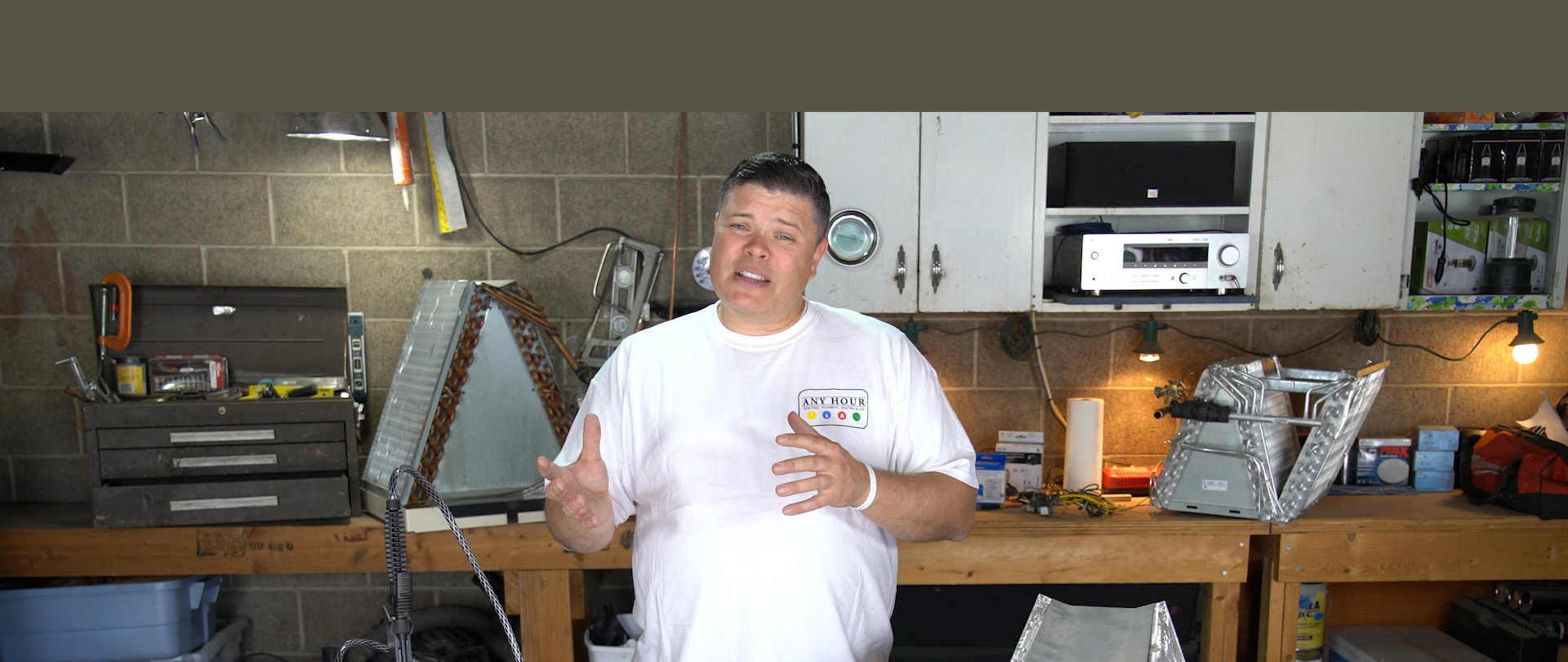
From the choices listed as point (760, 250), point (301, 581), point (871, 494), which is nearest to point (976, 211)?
point (760, 250)

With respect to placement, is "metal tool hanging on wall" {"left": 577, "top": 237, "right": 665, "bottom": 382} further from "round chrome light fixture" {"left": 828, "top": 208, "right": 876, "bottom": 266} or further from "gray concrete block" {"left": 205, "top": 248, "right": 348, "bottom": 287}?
"gray concrete block" {"left": 205, "top": 248, "right": 348, "bottom": 287}

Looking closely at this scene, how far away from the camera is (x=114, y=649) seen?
2.48 m

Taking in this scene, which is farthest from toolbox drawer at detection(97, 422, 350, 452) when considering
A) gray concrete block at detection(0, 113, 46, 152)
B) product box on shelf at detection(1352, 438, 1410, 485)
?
product box on shelf at detection(1352, 438, 1410, 485)

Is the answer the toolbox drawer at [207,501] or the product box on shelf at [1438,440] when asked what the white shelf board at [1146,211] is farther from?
the toolbox drawer at [207,501]

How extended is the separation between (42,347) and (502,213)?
1.54 metres

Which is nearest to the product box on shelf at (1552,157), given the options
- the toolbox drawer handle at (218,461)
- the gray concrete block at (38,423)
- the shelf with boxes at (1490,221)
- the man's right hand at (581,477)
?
the shelf with boxes at (1490,221)

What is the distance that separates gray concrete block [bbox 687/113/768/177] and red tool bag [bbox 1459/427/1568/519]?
7.93 feet

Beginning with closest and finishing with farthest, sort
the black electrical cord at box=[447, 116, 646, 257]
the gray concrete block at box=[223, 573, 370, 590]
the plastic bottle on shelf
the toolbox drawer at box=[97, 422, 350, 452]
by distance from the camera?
1. the toolbox drawer at box=[97, 422, 350, 452]
2. the plastic bottle on shelf
3. the black electrical cord at box=[447, 116, 646, 257]
4. the gray concrete block at box=[223, 573, 370, 590]

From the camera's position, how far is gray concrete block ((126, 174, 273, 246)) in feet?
9.29

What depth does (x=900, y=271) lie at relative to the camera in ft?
8.68

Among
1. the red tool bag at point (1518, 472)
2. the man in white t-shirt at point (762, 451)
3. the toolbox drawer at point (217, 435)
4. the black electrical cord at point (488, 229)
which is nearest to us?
the man in white t-shirt at point (762, 451)

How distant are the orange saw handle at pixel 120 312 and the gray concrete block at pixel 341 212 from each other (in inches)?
17.9

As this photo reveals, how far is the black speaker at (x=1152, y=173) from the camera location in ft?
8.57

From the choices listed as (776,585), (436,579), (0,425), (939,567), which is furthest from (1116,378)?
(0,425)
